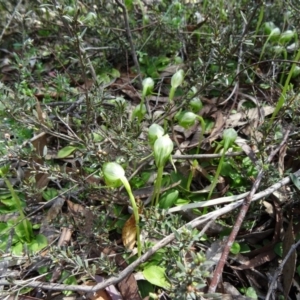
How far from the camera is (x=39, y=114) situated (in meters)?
1.31

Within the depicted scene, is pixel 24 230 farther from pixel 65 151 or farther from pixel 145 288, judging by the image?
pixel 145 288

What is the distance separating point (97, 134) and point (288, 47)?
938 millimetres

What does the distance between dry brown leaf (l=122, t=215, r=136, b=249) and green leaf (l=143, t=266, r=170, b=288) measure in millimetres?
104

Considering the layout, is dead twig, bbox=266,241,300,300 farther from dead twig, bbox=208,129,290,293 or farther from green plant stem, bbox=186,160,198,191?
green plant stem, bbox=186,160,198,191

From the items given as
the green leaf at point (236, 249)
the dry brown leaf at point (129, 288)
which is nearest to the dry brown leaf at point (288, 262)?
the green leaf at point (236, 249)

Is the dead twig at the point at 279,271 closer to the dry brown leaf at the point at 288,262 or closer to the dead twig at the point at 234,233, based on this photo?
the dry brown leaf at the point at 288,262

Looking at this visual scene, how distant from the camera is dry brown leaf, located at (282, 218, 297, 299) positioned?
116 cm

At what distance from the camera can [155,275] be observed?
Answer: 46.0 inches

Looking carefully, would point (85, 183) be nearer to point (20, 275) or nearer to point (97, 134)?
point (97, 134)

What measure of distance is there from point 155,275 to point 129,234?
0.17 metres

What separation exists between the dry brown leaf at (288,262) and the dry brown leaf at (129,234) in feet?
1.46

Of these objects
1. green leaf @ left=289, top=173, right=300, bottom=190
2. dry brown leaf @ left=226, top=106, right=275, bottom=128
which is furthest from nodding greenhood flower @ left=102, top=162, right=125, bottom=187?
dry brown leaf @ left=226, top=106, right=275, bottom=128

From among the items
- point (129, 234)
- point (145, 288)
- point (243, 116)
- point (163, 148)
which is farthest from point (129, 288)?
point (243, 116)

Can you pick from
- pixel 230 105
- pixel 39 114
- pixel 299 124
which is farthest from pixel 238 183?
pixel 39 114
